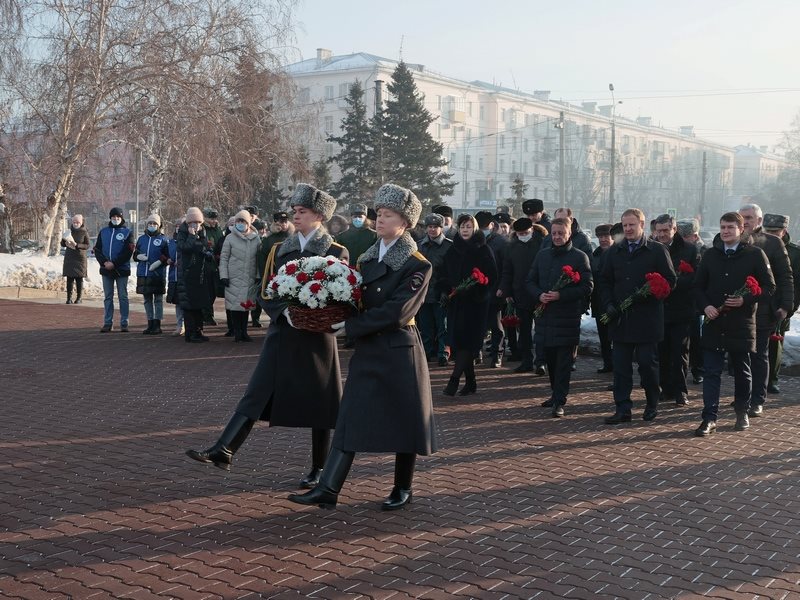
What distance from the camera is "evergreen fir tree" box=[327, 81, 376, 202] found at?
5372 centimetres

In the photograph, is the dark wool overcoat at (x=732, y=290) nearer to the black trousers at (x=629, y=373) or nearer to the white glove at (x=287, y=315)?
the black trousers at (x=629, y=373)

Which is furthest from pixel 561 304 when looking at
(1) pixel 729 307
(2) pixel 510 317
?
(2) pixel 510 317

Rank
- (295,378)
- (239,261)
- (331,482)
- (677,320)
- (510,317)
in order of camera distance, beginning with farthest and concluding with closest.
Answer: (239,261) → (510,317) → (677,320) → (295,378) → (331,482)

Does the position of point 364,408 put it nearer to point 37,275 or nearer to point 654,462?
point 654,462

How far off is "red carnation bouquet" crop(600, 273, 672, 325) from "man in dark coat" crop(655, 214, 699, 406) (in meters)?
1.19

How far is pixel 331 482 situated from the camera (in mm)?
6293

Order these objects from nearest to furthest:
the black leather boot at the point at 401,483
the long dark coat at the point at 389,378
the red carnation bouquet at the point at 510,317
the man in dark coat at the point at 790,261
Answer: the long dark coat at the point at 389,378
the black leather boot at the point at 401,483
the man in dark coat at the point at 790,261
the red carnation bouquet at the point at 510,317

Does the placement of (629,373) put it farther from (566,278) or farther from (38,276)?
(38,276)

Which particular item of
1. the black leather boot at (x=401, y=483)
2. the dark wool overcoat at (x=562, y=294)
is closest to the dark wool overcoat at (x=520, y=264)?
the dark wool overcoat at (x=562, y=294)

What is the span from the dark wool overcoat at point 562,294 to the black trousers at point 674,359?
127 cm

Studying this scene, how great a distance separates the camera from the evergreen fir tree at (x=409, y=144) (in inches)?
2151

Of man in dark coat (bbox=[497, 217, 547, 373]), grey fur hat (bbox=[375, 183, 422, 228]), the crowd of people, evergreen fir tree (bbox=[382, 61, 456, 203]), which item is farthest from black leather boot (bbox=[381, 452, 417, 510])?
evergreen fir tree (bbox=[382, 61, 456, 203])

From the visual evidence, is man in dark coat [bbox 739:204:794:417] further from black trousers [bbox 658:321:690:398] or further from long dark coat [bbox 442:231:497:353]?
long dark coat [bbox 442:231:497:353]

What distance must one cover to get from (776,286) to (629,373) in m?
1.88
